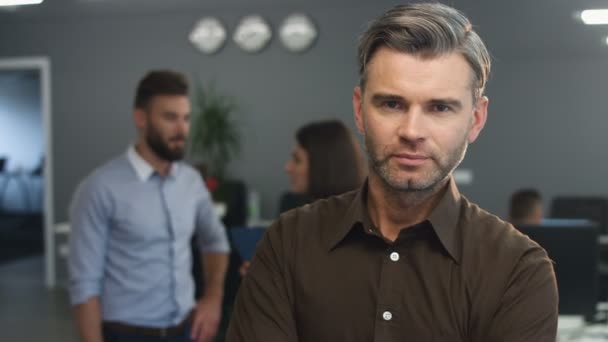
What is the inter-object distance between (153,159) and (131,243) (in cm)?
29

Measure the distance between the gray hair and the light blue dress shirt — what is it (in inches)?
52.4

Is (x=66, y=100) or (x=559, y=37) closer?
(x=559, y=37)

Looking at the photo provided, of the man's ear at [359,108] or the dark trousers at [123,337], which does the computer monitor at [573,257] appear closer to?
the dark trousers at [123,337]

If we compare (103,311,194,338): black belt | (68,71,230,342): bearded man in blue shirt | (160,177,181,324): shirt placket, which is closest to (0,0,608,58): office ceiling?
A: (68,71,230,342): bearded man in blue shirt

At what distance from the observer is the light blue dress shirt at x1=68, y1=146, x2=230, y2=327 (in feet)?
7.01

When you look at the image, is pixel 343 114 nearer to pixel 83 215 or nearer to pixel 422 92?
pixel 83 215

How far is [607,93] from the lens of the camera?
611cm

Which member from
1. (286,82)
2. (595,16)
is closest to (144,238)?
(286,82)

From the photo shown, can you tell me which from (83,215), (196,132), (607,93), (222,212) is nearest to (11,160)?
(196,132)

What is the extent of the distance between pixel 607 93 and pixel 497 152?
40.9 inches

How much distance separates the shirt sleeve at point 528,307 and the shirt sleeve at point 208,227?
5.32 ft

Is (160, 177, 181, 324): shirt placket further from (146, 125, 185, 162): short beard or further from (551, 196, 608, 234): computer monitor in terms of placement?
(551, 196, 608, 234): computer monitor

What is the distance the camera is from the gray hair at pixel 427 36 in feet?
3.17

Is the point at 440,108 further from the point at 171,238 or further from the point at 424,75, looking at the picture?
the point at 171,238
